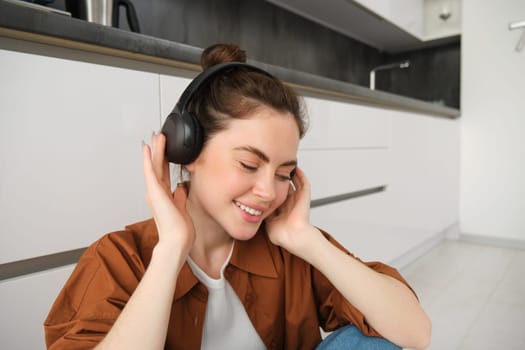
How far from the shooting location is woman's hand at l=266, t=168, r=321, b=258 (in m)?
0.74

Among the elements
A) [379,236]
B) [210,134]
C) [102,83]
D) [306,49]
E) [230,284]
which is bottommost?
[379,236]

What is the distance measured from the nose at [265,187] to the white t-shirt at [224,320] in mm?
186

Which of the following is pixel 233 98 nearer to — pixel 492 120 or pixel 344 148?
pixel 344 148

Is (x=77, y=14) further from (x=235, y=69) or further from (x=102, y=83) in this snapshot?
(x=235, y=69)

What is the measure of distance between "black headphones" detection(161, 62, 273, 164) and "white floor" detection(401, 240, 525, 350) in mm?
1270

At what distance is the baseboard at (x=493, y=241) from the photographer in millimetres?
2723

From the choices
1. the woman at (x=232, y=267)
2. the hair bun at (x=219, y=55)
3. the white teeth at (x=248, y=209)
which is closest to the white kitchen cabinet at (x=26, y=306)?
the woman at (x=232, y=267)

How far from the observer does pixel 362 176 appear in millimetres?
1812

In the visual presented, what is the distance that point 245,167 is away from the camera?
2.19ft

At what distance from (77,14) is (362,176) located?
130 cm

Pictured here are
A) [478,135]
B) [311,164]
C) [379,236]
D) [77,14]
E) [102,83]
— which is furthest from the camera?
[478,135]

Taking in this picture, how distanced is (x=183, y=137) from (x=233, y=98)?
12 cm

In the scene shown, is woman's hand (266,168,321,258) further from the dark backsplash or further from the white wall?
the white wall

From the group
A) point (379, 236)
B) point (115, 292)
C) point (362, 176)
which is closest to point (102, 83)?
point (115, 292)
